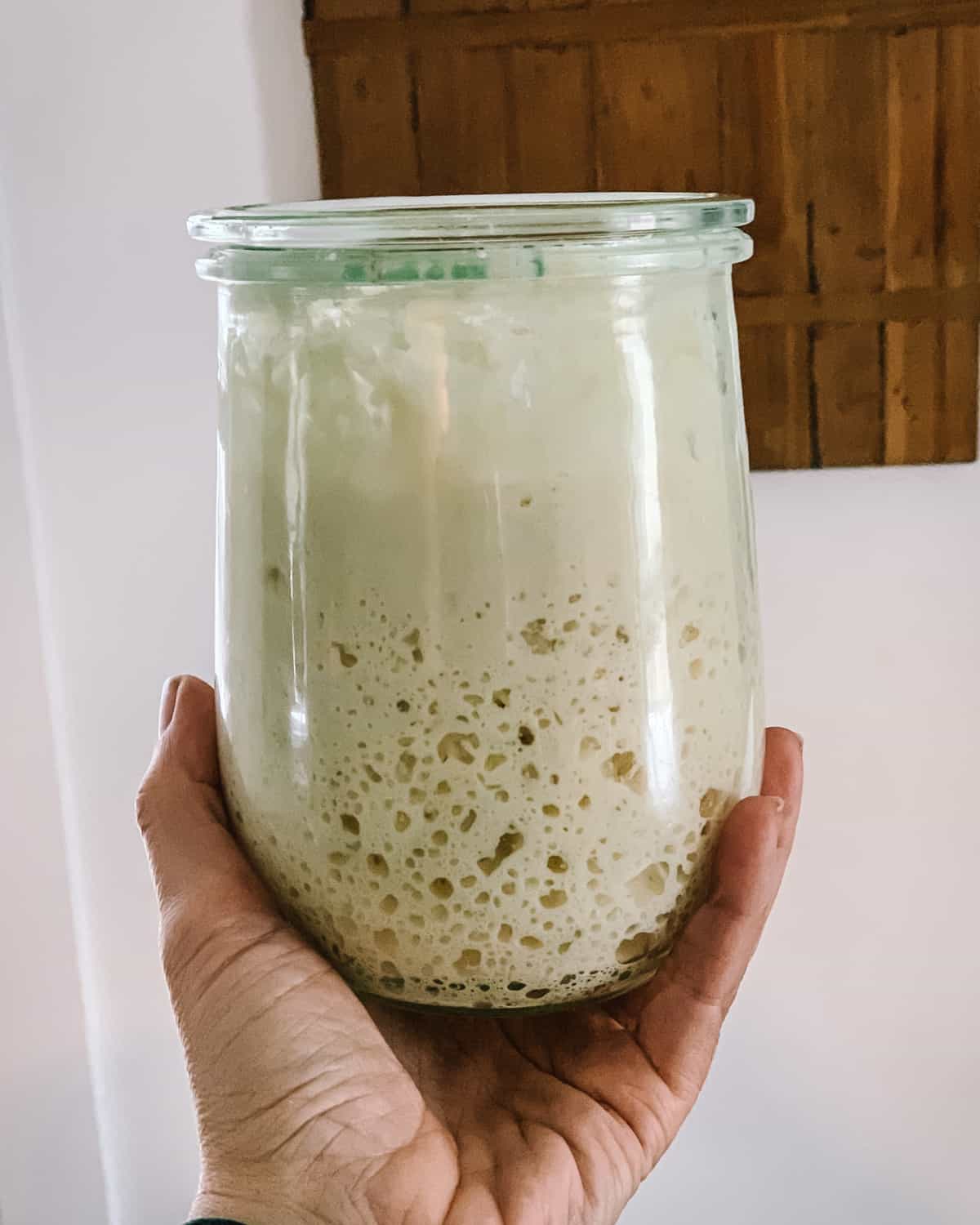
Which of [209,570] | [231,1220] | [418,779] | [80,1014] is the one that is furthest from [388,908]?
[80,1014]

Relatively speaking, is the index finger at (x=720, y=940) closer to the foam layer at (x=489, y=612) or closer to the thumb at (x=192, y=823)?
the foam layer at (x=489, y=612)

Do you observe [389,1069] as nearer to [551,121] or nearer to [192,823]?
[192,823]

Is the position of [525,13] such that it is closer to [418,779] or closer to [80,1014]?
[418,779]

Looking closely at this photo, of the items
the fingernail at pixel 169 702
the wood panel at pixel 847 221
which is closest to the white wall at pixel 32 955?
the fingernail at pixel 169 702

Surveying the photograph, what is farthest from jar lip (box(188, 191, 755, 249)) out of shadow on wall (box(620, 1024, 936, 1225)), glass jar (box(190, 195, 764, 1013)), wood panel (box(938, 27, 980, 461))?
shadow on wall (box(620, 1024, 936, 1225))

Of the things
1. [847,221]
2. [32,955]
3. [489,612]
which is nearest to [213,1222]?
[489,612]
